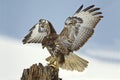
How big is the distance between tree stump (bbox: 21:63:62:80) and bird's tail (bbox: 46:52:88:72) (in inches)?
11.4

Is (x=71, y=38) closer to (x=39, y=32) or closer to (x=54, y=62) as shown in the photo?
(x=54, y=62)

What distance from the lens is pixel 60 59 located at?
882 cm

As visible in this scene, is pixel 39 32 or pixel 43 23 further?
pixel 39 32

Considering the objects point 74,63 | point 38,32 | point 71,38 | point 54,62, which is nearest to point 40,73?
point 54,62

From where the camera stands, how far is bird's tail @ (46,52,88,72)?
876 cm

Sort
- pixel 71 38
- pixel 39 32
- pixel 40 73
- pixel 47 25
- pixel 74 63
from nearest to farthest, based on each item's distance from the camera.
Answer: pixel 40 73
pixel 74 63
pixel 71 38
pixel 47 25
pixel 39 32

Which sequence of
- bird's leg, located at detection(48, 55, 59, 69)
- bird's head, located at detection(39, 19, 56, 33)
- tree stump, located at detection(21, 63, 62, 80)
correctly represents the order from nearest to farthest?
tree stump, located at detection(21, 63, 62, 80) < bird's leg, located at detection(48, 55, 59, 69) < bird's head, located at detection(39, 19, 56, 33)

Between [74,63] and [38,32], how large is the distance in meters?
1.18

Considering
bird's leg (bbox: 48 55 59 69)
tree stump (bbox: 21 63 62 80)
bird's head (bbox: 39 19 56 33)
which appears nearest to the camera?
tree stump (bbox: 21 63 62 80)

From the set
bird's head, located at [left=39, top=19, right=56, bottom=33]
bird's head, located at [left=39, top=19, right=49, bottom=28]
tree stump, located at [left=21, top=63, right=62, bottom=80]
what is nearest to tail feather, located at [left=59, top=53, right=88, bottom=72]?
tree stump, located at [left=21, top=63, right=62, bottom=80]

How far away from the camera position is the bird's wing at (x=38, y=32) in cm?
913

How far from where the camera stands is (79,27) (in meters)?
9.03

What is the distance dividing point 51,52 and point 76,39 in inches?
23.2

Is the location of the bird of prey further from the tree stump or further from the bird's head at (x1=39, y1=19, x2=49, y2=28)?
the tree stump
